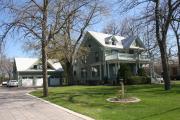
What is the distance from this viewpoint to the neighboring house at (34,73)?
61.0 m

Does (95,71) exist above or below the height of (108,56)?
below

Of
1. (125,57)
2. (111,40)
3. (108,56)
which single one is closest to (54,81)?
(111,40)

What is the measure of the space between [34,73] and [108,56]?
18219 millimetres

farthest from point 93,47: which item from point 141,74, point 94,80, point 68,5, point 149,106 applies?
point 149,106

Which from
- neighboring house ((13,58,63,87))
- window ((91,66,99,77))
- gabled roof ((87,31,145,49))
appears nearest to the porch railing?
gabled roof ((87,31,145,49))

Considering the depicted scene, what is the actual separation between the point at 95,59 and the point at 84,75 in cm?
557

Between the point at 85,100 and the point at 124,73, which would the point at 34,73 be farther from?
the point at 85,100

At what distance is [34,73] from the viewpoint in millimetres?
62062

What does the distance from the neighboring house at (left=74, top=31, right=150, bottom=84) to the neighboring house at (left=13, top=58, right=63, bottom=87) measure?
26.6 ft

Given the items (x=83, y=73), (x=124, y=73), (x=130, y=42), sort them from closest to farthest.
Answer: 1. (x=124, y=73)
2. (x=130, y=42)
3. (x=83, y=73)

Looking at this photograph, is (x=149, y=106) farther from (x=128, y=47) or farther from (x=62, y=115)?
(x=128, y=47)

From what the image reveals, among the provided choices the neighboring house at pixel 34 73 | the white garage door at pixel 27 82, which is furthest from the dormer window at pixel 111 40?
the white garage door at pixel 27 82

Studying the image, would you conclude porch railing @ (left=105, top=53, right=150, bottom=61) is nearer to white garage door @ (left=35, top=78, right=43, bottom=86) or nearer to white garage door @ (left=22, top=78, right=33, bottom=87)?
white garage door @ (left=35, top=78, right=43, bottom=86)

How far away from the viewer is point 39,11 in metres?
26.7
